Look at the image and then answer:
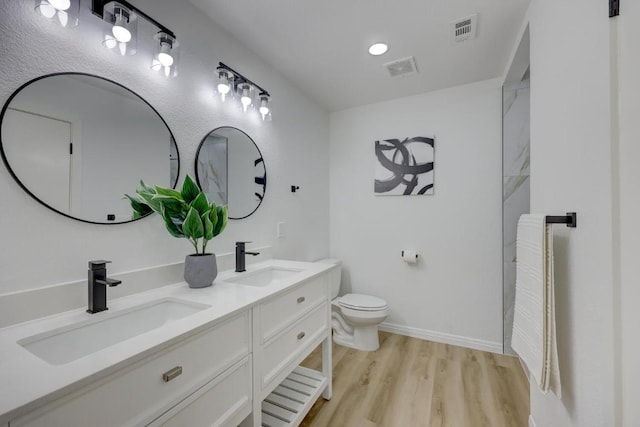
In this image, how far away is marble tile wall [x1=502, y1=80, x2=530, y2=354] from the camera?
7.36 ft

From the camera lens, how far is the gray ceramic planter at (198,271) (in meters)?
1.31

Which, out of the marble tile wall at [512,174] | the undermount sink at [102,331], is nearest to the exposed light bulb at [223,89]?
the undermount sink at [102,331]

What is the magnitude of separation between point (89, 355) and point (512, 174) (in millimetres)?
2801

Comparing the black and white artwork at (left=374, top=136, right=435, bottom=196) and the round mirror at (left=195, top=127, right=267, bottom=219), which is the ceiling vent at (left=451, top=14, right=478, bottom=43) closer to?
the black and white artwork at (left=374, top=136, right=435, bottom=196)

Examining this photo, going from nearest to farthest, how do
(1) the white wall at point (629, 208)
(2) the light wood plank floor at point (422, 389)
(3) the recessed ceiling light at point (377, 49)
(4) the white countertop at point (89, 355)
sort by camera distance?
(4) the white countertop at point (89, 355) < (1) the white wall at point (629, 208) < (2) the light wood plank floor at point (422, 389) < (3) the recessed ceiling light at point (377, 49)

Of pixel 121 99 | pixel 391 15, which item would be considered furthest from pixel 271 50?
pixel 121 99

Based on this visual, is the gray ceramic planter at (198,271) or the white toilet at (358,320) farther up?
the gray ceramic planter at (198,271)

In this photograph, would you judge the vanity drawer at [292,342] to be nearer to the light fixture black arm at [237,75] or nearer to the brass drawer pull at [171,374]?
the brass drawer pull at [171,374]

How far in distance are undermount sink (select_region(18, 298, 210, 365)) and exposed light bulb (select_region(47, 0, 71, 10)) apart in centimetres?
113

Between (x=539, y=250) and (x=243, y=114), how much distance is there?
182cm

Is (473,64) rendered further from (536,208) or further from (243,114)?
(243,114)

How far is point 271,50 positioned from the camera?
1.98 meters

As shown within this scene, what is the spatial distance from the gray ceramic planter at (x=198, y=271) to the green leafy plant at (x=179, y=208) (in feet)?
0.32

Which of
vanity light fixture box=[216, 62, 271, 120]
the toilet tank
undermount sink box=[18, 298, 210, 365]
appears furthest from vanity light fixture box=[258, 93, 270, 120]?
the toilet tank
